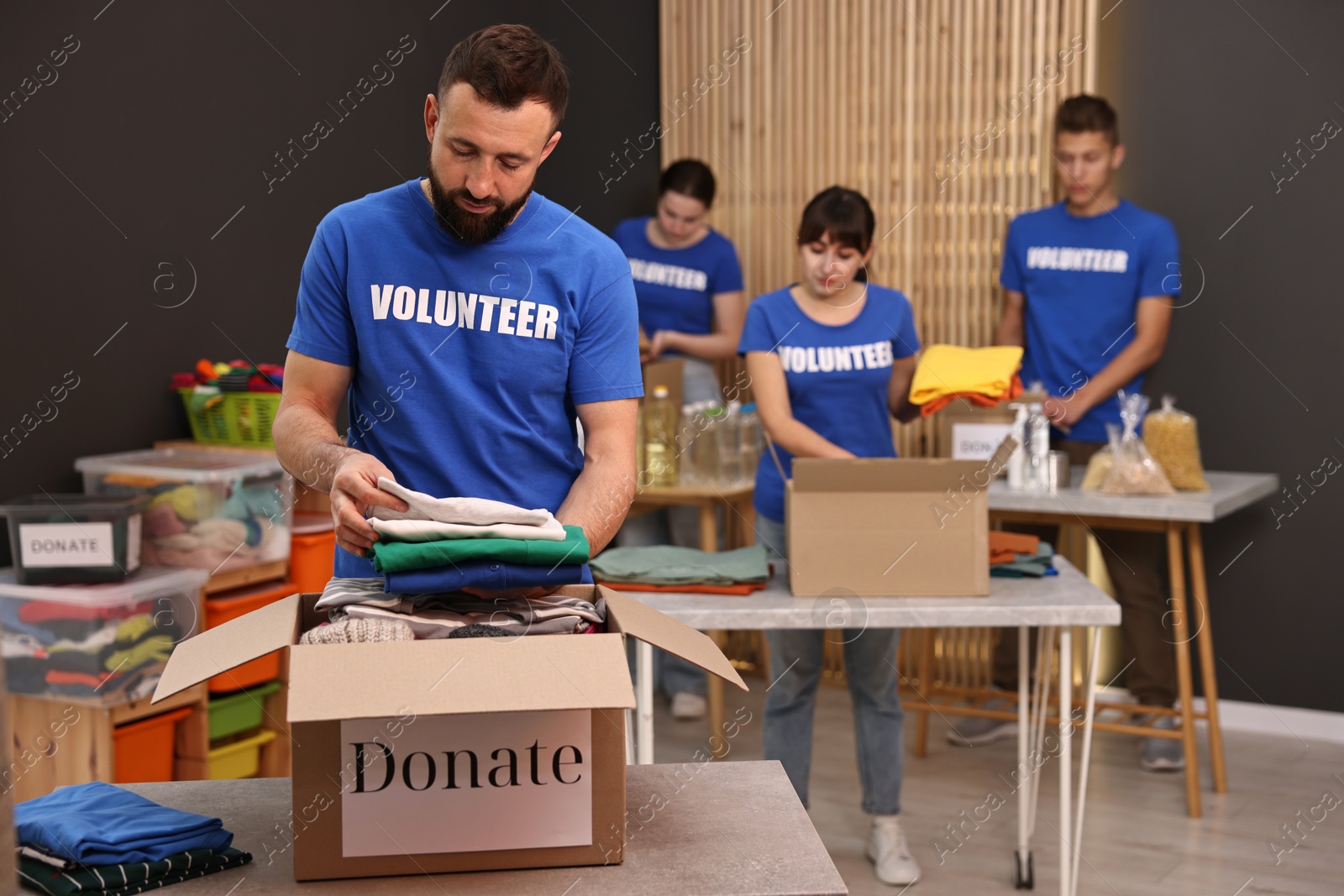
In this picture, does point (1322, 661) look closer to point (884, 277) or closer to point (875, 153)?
point (884, 277)

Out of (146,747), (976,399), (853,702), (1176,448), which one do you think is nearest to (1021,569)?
(976,399)

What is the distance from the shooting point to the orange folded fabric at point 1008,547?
266 cm

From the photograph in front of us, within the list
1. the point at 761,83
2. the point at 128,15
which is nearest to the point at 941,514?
the point at 128,15

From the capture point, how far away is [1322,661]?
4.02 metres

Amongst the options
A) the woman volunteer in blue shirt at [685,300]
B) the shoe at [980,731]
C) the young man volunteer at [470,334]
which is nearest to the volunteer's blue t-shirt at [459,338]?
Result: the young man volunteer at [470,334]

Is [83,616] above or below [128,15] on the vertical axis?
below

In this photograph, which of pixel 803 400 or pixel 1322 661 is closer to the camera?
pixel 803 400

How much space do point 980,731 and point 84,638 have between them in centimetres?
279

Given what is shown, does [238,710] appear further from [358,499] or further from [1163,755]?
[1163,755]

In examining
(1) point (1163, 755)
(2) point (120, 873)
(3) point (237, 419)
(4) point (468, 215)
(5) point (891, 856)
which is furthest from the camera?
(1) point (1163, 755)

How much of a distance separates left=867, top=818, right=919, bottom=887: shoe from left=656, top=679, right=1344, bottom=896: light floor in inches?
1.0

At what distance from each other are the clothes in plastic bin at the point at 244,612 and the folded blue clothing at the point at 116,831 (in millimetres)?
1524

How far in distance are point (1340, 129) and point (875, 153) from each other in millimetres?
1555

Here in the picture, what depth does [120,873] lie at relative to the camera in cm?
116
